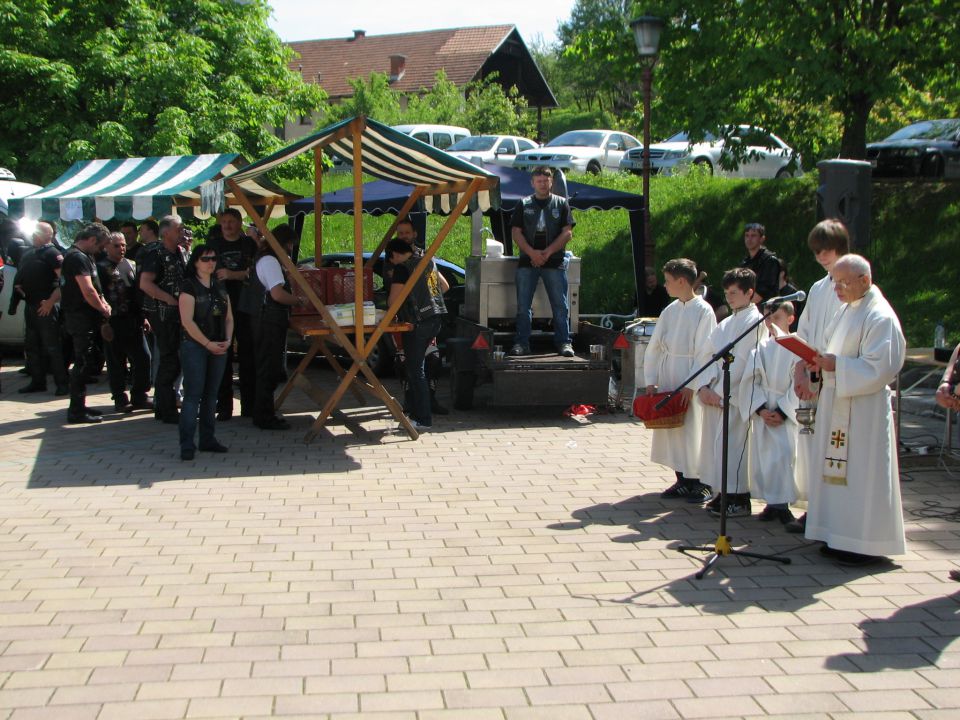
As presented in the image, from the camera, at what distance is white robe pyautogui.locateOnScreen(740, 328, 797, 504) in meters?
6.90

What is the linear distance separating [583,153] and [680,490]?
74.8ft

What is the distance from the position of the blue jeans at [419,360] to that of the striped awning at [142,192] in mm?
2662

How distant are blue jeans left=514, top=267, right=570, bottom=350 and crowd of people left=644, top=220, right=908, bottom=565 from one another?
3388 millimetres

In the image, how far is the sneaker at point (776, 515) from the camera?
→ 22.9 feet

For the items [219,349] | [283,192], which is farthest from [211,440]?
[283,192]

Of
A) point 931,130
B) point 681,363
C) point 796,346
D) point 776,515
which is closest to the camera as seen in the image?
point 796,346

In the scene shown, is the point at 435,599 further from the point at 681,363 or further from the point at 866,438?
the point at 681,363

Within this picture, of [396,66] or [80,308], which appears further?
[396,66]

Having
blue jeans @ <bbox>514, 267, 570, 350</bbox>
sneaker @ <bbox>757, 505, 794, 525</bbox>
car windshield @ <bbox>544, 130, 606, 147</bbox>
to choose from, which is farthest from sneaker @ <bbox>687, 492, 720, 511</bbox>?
car windshield @ <bbox>544, 130, 606, 147</bbox>

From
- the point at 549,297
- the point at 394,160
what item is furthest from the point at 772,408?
the point at 394,160

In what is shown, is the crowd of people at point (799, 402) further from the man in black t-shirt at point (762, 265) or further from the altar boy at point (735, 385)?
the man in black t-shirt at point (762, 265)

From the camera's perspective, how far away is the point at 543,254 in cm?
1101

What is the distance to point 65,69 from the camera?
786 inches

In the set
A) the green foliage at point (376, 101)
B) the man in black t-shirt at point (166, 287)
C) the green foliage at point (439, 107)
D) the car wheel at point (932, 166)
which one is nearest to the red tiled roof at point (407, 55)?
the green foliage at point (439, 107)
